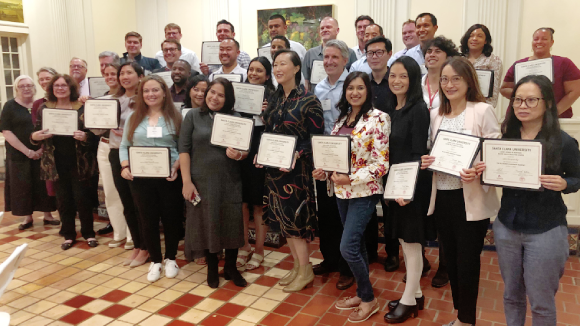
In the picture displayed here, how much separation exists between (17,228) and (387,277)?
429 cm

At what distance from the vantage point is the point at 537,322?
2.12m

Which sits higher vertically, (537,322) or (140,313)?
(537,322)

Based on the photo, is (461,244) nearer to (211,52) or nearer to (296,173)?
(296,173)

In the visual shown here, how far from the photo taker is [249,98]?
3480 millimetres

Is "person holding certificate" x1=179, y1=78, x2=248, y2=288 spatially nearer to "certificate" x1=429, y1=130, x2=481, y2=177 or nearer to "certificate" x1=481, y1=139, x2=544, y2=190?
"certificate" x1=429, y1=130, x2=481, y2=177

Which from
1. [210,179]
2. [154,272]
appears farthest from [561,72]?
[154,272]

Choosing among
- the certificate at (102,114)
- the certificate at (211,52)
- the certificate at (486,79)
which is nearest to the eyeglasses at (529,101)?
the certificate at (486,79)

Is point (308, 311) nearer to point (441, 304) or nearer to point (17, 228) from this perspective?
point (441, 304)

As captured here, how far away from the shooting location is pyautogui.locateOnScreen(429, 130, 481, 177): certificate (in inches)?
86.8

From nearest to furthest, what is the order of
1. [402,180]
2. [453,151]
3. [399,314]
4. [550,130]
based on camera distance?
[550,130]
[453,151]
[402,180]
[399,314]

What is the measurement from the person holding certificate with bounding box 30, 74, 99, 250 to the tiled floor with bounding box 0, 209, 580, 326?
2.11ft

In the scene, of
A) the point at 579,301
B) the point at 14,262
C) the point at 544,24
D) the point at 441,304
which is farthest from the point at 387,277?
the point at 544,24

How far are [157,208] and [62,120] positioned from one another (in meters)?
1.39

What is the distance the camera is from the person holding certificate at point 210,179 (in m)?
3.28
